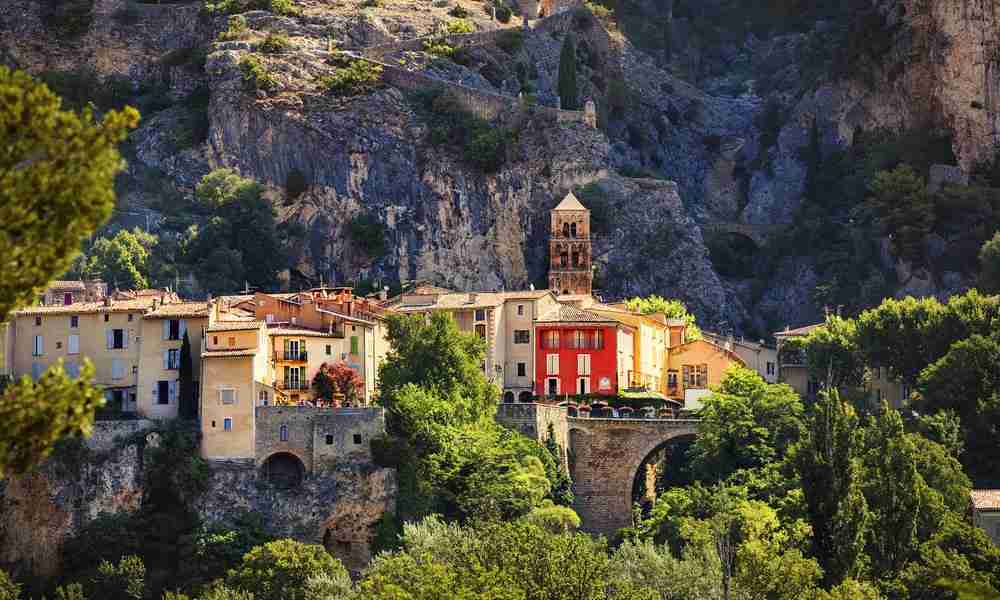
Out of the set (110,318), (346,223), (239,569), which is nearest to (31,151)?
(239,569)

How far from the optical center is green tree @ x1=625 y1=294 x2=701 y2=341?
101 m

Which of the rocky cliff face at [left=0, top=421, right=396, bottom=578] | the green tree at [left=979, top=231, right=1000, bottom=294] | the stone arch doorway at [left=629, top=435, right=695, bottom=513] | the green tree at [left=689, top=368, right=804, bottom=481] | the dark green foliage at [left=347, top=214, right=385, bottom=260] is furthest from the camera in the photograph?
the dark green foliage at [left=347, top=214, right=385, bottom=260]

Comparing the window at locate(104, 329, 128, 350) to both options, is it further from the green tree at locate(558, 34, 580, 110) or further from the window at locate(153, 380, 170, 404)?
the green tree at locate(558, 34, 580, 110)

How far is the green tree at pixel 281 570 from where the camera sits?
234ft

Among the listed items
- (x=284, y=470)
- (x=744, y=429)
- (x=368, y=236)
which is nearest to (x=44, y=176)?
(x=284, y=470)

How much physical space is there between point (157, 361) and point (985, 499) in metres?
26.5

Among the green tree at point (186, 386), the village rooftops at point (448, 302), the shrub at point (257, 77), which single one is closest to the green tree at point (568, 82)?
the shrub at point (257, 77)

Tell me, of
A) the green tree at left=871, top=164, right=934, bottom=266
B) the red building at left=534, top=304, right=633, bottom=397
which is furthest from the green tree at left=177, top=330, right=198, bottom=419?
the green tree at left=871, top=164, right=934, bottom=266

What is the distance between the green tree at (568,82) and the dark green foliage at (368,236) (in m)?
13.4

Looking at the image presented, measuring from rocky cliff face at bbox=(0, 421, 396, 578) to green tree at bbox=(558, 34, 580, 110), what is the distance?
142ft

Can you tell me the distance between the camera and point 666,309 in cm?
10444

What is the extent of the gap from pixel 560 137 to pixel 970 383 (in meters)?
31.5

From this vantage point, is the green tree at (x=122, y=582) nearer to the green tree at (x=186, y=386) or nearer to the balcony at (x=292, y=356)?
the green tree at (x=186, y=386)

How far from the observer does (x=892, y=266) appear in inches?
4437
